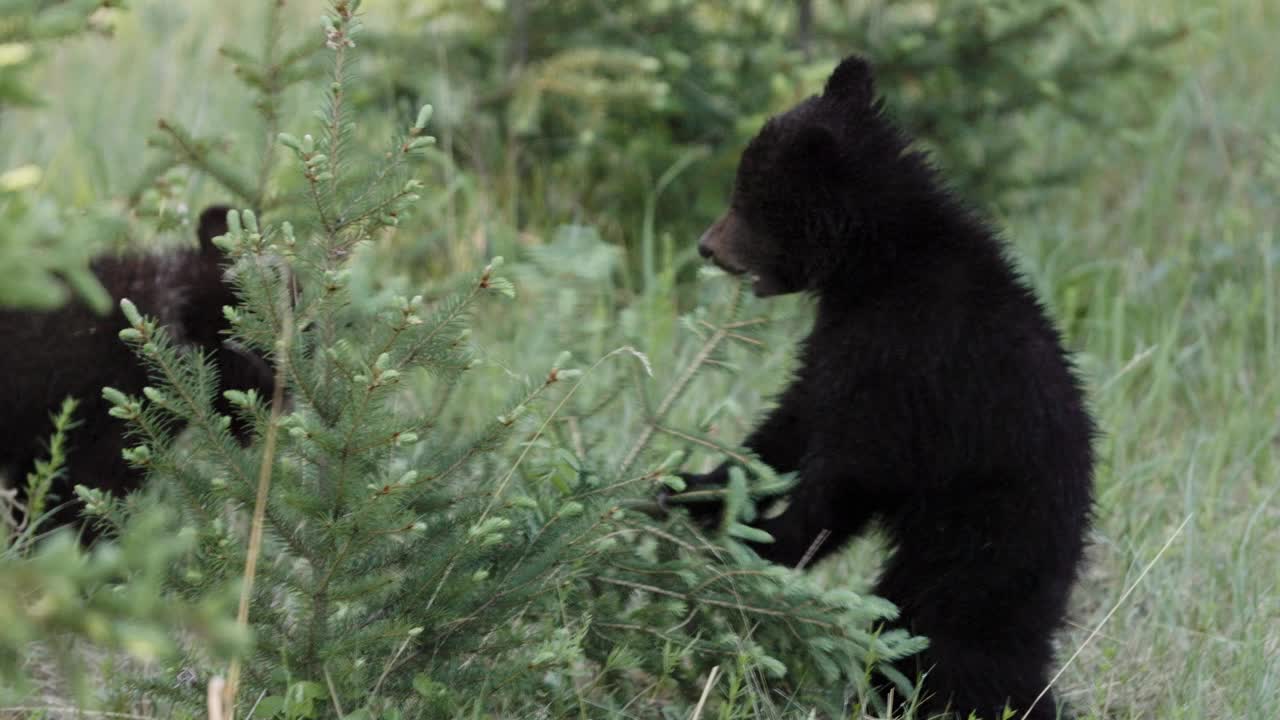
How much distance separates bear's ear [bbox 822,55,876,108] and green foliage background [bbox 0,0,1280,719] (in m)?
1.02

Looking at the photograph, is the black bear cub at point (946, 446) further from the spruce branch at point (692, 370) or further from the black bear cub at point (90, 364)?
the black bear cub at point (90, 364)

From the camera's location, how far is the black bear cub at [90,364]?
4449 millimetres

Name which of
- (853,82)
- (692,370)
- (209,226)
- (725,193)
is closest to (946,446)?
(692,370)

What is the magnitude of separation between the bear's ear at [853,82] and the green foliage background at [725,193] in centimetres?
102

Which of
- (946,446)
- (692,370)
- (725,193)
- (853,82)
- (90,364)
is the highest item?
(853,82)

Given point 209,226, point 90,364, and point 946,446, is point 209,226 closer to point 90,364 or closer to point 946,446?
point 90,364

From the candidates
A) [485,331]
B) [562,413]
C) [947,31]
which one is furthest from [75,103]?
[562,413]

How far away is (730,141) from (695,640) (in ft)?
11.7

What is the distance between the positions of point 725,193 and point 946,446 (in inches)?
128

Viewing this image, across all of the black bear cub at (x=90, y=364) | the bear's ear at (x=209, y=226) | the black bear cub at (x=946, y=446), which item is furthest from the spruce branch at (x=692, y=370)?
the bear's ear at (x=209, y=226)

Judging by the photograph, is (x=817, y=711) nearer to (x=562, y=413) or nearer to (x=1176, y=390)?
(x=562, y=413)

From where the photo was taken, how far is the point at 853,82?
3902 mm

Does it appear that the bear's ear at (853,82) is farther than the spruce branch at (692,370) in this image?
Yes

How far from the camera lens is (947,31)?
6.75 meters
